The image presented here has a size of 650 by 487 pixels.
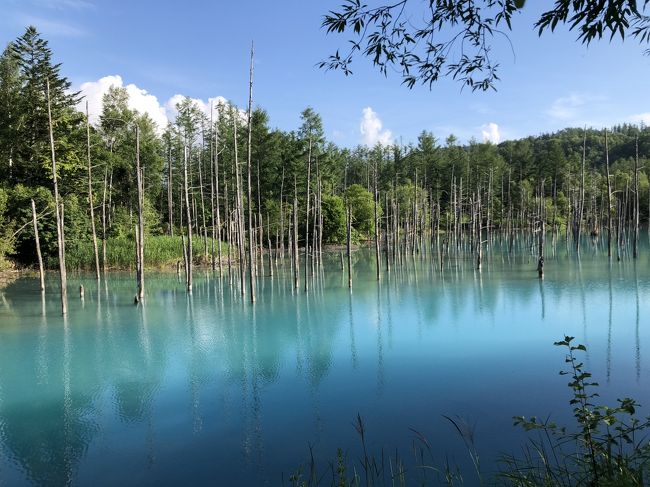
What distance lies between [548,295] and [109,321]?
1704cm

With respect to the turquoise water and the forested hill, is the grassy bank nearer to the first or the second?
the forested hill

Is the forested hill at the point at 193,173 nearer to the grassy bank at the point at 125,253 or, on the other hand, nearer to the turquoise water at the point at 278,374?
the grassy bank at the point at 125,253

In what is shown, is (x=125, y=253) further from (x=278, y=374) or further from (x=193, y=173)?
(x=278, y=374)

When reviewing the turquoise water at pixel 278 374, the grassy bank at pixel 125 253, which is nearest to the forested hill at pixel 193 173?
the grassy bank at pixel 125 253

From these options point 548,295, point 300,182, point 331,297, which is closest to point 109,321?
point 331,297

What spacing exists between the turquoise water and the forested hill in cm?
665

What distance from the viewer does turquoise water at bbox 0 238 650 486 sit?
7117mm

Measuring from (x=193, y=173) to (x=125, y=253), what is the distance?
57.2ft

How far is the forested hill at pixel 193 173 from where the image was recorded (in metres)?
29.2

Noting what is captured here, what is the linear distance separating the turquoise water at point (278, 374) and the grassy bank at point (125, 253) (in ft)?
28.8

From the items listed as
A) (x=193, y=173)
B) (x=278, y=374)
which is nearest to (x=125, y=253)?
(x=193, y=173)

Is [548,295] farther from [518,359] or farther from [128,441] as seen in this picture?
[128,441]

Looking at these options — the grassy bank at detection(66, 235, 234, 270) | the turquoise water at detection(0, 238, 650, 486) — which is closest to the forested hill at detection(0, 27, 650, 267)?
the grassy bank at detection(66, 235, 234, 270)

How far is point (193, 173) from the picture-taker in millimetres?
46156
